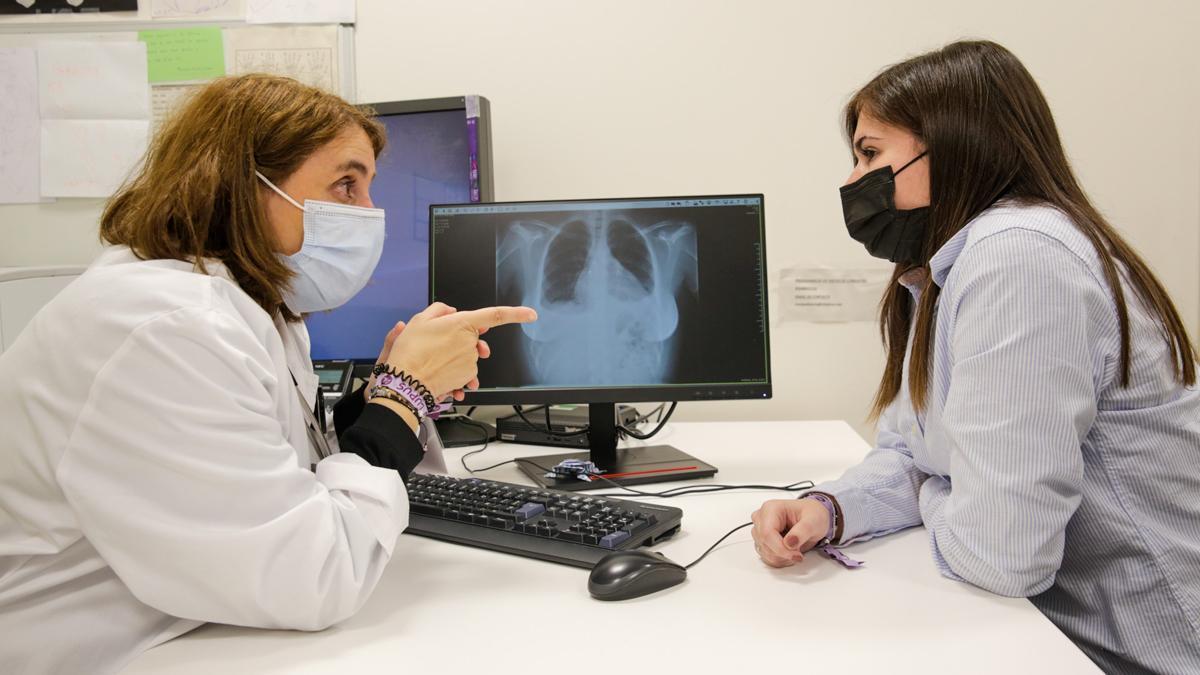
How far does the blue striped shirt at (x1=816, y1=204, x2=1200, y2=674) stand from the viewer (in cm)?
90

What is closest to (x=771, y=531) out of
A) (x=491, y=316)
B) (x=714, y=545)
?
(x=714, y=545)

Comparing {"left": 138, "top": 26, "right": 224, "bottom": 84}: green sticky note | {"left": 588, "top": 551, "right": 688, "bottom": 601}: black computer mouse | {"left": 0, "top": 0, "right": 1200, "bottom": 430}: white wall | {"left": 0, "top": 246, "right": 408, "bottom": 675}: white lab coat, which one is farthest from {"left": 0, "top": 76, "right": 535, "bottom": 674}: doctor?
{"left": 138, "top": 26, "right": 224, "bottom": 84}: green sticky note

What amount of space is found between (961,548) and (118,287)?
0.92m

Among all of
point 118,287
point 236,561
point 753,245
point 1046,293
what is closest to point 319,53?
point 753,245

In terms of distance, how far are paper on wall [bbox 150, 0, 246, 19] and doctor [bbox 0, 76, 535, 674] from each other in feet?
3.75

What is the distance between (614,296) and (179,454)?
0.85 m

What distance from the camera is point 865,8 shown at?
192cm

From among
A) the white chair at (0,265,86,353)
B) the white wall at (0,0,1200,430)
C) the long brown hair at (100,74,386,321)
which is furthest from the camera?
the white wall at (0,0,1200,430)

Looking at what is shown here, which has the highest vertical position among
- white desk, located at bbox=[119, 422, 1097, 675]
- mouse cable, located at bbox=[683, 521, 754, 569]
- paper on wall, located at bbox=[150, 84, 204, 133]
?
paper on wall, located at bbox=[150, 84, 204, 133]

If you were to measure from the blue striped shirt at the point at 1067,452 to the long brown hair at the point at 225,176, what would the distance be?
32.7 inches

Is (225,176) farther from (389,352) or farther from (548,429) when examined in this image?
(548,429)

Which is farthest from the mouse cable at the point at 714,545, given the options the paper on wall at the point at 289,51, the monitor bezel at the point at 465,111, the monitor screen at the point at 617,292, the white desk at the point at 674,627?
the paper on wall at the point at 289,51

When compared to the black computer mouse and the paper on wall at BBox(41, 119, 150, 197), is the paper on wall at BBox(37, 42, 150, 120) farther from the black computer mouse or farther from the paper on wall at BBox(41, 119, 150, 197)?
the black computer mouse

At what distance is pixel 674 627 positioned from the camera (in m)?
0.87
